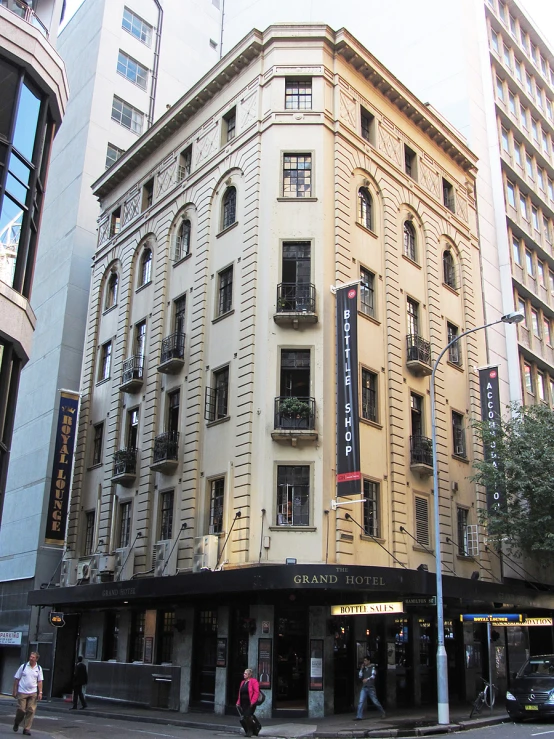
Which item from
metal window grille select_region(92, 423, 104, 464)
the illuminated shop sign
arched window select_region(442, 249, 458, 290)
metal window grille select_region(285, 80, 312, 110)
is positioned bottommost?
the illuminated shop sign

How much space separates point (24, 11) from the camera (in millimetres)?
20125

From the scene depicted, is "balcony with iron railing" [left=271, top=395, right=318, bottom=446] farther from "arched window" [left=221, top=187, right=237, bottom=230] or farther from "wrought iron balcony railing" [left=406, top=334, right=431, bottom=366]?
"arched window" [left=221, top=187, right=237, bottom=230]

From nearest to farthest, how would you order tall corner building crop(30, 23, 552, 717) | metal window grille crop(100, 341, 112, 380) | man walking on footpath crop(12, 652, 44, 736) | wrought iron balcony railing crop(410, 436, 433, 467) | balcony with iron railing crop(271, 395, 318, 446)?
man walking on footpath crop(12, 652, 44, 736) → tall corner building crop(30, 23, 552, 717) → balcony with iron railing crop(271, 395, 318, 446) → wrought iron balcony railing crop(410, 436, 433, 467) → metal window grille crop(100, 341, 112, 380)

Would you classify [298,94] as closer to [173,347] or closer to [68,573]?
[173,347]

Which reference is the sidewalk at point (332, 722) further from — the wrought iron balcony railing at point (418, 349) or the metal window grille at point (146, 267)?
the metal window grille at point (146, 267)

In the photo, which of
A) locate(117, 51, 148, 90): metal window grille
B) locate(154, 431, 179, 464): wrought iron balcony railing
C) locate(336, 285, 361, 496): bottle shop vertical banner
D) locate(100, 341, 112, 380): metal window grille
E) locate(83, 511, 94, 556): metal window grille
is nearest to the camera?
locate(336, 285, 361, 496): bottle shop vertical banner

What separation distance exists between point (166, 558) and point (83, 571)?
227 inches

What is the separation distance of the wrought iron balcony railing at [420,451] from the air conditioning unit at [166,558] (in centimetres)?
907

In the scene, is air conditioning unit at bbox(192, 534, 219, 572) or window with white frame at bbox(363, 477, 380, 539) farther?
window with white frame at bbox(363, 477, 380, 539)

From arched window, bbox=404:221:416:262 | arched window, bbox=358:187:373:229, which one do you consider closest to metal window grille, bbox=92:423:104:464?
arched window, bbox=358:187:373:229

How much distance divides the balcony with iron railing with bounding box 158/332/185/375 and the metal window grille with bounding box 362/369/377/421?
709cm

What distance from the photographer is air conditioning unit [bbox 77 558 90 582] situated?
1163 inches

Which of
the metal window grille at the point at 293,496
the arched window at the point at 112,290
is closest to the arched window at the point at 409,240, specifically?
the metal window grille at the point at 293,496

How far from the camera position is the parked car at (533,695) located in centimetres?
2008
